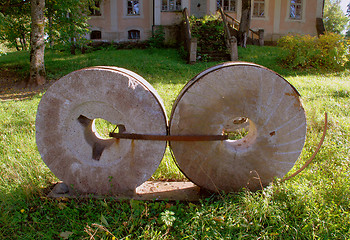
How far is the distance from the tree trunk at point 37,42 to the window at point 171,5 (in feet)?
31.3

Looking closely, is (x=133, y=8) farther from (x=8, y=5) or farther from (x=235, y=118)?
(x=235, y=118)

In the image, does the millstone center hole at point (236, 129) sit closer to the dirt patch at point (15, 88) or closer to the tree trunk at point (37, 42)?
the dirt patch at point (15, 88)

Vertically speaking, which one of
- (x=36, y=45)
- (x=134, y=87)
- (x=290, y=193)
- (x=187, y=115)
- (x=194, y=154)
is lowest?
(x=290, y=193)

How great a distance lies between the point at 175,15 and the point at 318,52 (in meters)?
8.69

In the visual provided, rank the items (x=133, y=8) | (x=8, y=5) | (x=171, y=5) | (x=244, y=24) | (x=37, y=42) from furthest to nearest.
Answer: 1. (x=133, y=8)
2. (x=171, y=5)
3. (x=244, y=24)
4. (x=8, y=5)
5. (x=37, y=42)

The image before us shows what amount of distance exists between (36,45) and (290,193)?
916cm

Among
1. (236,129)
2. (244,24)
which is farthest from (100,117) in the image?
(244,24)

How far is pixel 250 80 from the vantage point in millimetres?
2668

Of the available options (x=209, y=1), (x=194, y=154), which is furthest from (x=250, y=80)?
(x=209, y=1)

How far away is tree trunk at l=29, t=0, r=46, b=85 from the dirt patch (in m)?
0.35

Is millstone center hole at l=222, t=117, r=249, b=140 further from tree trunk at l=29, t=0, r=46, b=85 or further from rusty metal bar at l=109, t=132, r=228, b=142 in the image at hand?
tree trunk at l=29, t=0, r=46, b=85

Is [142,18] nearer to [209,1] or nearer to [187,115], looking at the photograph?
[209,1]

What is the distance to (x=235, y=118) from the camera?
2822 millimetres

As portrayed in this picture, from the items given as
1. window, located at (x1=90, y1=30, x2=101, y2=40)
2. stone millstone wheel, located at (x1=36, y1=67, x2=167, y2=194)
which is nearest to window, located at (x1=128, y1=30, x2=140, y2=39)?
window, located at (x1=90, y1=30, x2=101, y2=40)
